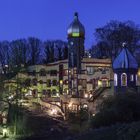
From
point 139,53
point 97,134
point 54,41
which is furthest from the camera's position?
point 54,41

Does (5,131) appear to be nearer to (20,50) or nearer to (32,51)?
(20,50)

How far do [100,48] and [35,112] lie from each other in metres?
23.1

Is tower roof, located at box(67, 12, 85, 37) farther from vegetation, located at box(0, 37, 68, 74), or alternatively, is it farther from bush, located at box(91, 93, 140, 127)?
bush, located at box(91, 93, 140, 127)

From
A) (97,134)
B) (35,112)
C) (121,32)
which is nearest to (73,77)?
(121,32)

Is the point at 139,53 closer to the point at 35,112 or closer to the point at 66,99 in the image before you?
the point at 66,99

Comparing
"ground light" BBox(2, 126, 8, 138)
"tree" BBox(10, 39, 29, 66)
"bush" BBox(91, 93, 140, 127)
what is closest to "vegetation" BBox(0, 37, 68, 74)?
"tree" BBox(10, 39, 29, 66)

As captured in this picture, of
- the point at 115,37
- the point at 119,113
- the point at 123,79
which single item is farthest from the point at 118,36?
the point at 119,113

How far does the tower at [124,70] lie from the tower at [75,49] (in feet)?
59.0

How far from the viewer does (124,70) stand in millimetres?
51844

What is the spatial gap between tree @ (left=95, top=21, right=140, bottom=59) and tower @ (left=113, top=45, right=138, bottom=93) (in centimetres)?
1528

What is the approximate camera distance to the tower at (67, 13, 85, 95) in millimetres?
70438

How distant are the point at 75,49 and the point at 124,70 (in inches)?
820

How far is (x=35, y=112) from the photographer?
5497 cm

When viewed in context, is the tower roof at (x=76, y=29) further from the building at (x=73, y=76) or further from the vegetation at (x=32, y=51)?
the vegetation at (x=32, y=51)
